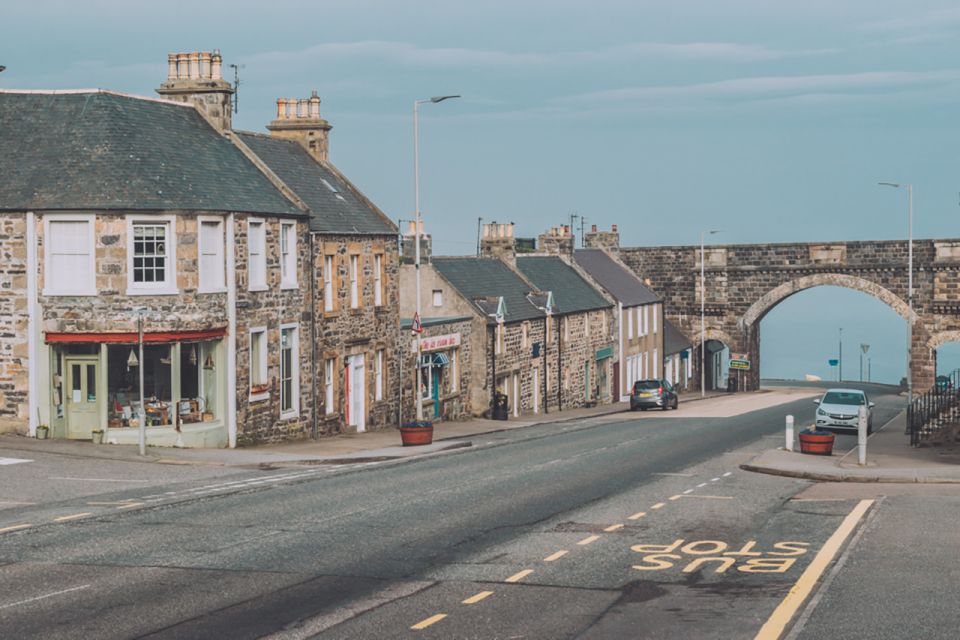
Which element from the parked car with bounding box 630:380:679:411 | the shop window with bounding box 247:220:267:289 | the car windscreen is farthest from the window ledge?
the parked car with bounding box 630:380:679:411

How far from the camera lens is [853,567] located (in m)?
18.5

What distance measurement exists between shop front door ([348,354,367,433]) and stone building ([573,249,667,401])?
105ft

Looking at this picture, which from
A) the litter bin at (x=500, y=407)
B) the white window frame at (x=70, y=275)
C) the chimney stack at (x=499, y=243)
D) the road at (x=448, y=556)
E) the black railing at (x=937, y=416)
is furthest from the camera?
the chimney stack at (x=499, y=243)

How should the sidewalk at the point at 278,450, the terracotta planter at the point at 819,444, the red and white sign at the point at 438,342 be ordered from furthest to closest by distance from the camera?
the red and white sign at the point at 438,342 < the terracotta planter at the point at 819,444 < the sidewalk at the point at 278,450

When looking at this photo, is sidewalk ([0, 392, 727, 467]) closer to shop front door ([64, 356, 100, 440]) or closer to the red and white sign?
shop front door ([64, 356, 100, 440])

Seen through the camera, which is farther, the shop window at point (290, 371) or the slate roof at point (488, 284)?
the slate roof at point (488, 284)

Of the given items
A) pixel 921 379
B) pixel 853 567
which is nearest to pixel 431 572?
pixel 853 567

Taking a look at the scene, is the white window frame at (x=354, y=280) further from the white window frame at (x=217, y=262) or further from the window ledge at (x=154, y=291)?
the window ledge at (x=154, y=291)

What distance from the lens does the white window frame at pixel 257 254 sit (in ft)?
125

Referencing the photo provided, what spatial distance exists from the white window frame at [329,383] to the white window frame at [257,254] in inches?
183

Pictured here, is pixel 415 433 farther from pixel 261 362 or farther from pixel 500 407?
pixel 500 407

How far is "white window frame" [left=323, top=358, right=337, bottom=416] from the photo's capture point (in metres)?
42.7

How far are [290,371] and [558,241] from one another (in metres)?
39.5

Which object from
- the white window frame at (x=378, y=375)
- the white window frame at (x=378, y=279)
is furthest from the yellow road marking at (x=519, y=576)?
the white window frame at (x=378, y=279)
